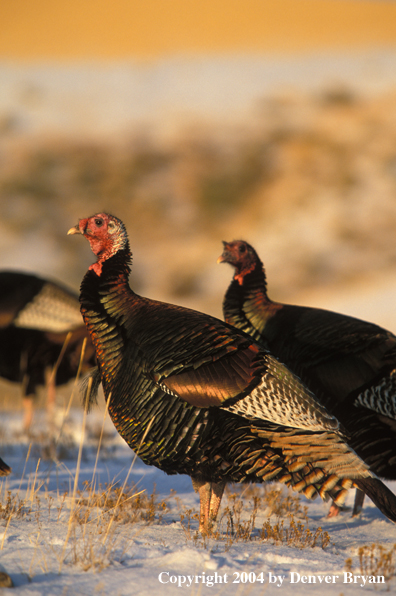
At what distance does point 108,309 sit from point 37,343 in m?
3.37

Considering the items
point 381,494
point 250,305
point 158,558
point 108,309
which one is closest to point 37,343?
point 250,305

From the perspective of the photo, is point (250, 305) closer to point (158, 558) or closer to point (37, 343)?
point (158, 558)

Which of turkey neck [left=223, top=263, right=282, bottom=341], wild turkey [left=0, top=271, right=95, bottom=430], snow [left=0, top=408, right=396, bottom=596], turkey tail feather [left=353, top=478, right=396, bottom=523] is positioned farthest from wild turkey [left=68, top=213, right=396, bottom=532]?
wild turkey [left=0, top=271, right=95, bottom=430]

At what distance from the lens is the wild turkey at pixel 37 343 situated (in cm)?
669

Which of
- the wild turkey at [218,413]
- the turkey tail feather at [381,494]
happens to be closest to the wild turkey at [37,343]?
the wild turkey at [218,413]

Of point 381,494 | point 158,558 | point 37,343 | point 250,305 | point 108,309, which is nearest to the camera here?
point 158,558

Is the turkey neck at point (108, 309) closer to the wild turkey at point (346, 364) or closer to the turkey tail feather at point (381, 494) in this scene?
the wild turkey at point (346, 364)

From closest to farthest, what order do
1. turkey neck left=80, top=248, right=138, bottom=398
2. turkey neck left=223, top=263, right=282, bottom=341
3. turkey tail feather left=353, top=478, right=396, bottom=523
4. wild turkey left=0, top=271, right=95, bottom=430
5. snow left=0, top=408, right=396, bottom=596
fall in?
snow left=0, top=408, right=396, bottom=596, turkey tail feather left=353, top=478, right=396, bottom=523, turkey neck left=80, top=248, right=138, bottom=398, turkey neck left=223, top=263, right=282, bottom=341, wild turkey left=0, top=271, right=95, bottom=430

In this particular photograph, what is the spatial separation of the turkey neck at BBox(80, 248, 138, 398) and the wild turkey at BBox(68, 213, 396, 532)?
Result: 0.02 meters

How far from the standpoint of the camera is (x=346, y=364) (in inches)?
162

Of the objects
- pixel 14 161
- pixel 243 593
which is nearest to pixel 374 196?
pixel 14 161

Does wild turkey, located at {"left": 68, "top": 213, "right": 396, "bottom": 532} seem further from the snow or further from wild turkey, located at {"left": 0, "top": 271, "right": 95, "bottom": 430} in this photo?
wild turkey, located at {"left": 0, "top": 271, "right": 95, "bottom": 430}

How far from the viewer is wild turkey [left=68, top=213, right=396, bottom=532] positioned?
124 inches

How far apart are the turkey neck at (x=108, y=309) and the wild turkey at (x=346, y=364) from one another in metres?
1.34
